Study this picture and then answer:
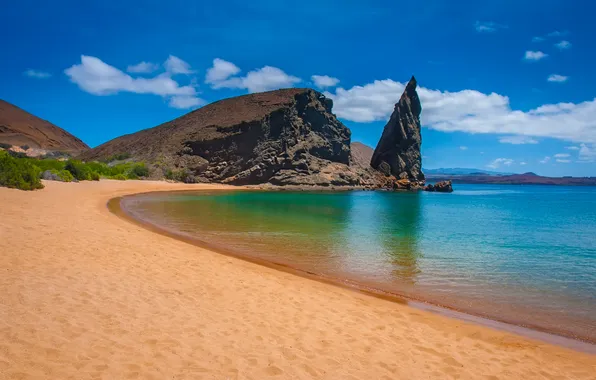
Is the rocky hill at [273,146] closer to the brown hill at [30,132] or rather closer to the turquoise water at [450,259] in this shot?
the brown hill at [30,132]

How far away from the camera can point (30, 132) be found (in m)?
124

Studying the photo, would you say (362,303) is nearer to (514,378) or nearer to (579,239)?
(514,378)

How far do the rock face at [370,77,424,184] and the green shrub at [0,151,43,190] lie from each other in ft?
266

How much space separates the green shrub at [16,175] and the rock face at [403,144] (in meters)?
81.0

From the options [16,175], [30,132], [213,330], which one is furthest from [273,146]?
[30,132]

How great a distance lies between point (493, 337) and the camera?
660cm

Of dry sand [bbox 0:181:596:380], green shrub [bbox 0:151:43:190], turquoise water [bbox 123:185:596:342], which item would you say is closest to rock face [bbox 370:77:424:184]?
turquoise water [bbox 123:185:596:342]

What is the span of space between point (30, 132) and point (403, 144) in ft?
406

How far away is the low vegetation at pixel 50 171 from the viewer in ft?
77.0

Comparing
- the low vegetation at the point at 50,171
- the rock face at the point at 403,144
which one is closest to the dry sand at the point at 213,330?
the low vegetation at the point at 50,171

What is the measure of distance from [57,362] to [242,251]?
30.9 feet

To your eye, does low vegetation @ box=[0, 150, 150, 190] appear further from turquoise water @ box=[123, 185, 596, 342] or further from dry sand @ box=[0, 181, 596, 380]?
dry sand @ box=[0, 181, 596, 380]

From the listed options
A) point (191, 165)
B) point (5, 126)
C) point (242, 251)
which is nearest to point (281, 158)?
point (191, 165)

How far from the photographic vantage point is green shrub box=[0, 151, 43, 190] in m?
23.1
